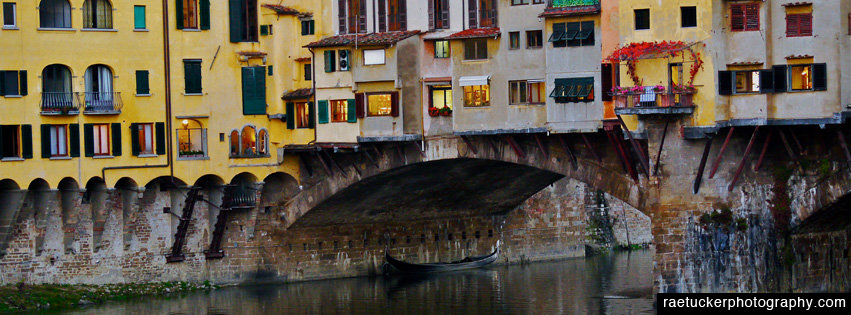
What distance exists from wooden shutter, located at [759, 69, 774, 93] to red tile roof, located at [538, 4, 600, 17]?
7624 millimetres

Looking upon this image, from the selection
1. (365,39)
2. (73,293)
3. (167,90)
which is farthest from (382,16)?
(73,293)

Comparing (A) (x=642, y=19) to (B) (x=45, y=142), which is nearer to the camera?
(A) (x=642, y=19)

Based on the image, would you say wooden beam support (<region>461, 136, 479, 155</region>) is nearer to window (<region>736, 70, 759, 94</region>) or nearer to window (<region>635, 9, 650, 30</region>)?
window (<region>635, 9, 650, 30</region>)

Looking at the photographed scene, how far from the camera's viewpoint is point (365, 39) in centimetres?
8206

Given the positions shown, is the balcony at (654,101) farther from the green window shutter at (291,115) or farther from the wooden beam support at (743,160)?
the green window shutter at (291,115)

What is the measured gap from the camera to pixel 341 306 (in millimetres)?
81688

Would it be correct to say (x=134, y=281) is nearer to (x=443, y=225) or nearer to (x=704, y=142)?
(x=443, y=225)

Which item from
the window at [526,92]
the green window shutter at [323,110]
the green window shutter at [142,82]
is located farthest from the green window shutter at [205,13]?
the window at [526,92]

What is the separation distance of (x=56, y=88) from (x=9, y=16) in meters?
3.60

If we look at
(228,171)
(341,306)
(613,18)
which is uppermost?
(613,18)

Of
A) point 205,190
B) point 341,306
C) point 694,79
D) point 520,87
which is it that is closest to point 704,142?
point 694,79

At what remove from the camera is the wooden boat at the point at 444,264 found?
93.5 m

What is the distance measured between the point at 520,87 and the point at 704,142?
920cm

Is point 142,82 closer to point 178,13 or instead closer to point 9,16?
point 178,13
